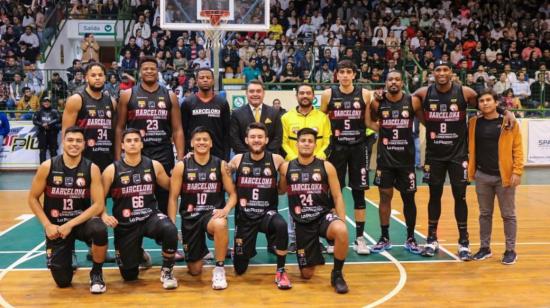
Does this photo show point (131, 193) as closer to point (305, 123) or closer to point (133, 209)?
point (133, 209)

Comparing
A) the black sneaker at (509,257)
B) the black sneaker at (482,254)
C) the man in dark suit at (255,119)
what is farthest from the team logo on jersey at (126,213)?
the black sneaker at (509,257)

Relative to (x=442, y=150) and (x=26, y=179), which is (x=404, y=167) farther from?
(x=26, y=179)

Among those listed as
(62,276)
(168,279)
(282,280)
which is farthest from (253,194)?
(62,276)

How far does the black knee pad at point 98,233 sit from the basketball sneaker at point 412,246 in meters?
3.47

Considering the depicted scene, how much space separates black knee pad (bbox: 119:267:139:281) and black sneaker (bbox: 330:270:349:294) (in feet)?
6.35

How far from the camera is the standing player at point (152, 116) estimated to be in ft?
22.5

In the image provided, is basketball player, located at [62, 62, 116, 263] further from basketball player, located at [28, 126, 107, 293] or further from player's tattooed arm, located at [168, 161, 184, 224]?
→ player's tattooed arm, located at [168, 161, 184, 224]

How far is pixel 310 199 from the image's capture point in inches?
252

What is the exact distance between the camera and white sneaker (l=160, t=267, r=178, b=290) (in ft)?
20.1

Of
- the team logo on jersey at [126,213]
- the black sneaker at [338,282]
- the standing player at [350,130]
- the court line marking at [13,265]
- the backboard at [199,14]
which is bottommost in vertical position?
the court line marking at [13,265]

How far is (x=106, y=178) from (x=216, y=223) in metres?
1.17

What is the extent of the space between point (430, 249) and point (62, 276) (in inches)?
156

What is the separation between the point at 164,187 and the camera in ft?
21.5

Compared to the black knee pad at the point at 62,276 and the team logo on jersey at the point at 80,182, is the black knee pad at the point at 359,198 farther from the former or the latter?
the black knee pad at the point at 62,276
